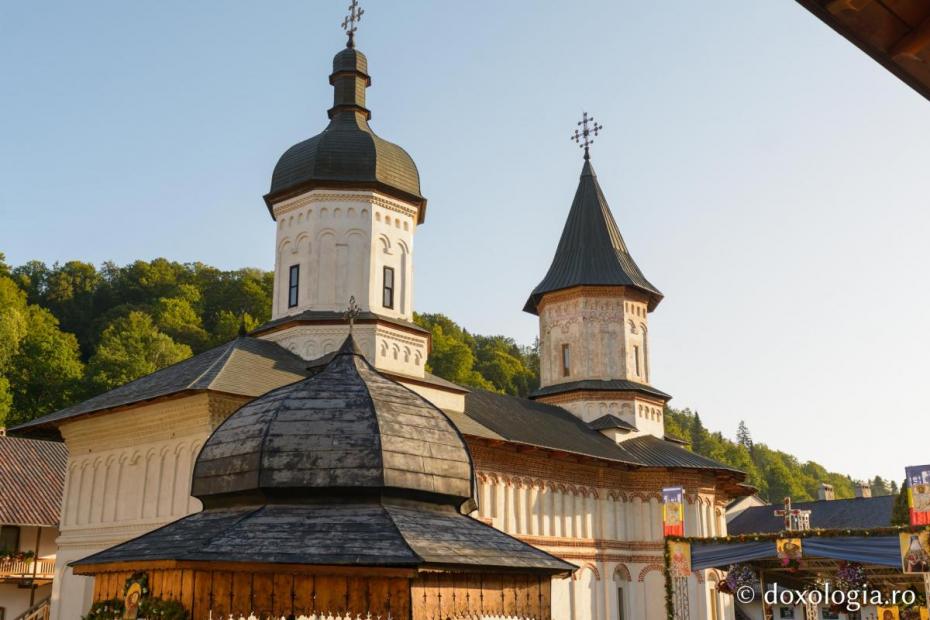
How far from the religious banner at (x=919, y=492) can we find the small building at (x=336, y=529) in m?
10.0

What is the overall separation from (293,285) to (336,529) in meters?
15.5

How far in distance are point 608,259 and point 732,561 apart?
1580 centimetres

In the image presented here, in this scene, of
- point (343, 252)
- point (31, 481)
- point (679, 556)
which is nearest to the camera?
A: point (679, 556)

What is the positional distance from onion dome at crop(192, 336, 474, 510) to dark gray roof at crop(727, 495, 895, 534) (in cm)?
3816

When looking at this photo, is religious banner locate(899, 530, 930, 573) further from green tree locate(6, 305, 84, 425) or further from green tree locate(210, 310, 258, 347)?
green tree locate(210, 310, 258, 347)

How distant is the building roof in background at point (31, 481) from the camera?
2559 centimetres

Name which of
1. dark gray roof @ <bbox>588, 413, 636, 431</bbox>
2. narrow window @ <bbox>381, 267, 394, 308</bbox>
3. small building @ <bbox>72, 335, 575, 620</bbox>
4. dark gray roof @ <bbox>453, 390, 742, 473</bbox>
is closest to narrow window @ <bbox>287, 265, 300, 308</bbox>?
narrow window @ <bbox>381, 267, 394, 308</bbox>

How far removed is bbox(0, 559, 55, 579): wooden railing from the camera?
2436cm

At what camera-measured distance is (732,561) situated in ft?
60.4

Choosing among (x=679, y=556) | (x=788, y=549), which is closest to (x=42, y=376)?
(x=679, y=556)

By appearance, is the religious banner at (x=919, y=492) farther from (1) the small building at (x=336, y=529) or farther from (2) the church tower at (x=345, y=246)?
(2) the church tower at (x=345, y=246)

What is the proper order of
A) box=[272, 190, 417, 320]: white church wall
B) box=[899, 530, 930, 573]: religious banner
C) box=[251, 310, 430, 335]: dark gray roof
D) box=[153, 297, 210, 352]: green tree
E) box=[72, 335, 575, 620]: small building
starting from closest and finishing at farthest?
1. box=[72, 335, 575, 620]: small building
2. box=[899, 530, 930, 573]: religious banner
3. box=[251, 310, 430, 335]: dark gray roof
4. box=[272, 190, 417, 320]: white church wall
5. box=[153, 297, 210, 352]: green tree

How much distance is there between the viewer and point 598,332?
31.6 metres

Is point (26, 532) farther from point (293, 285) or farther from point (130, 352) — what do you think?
point (130, 352)
